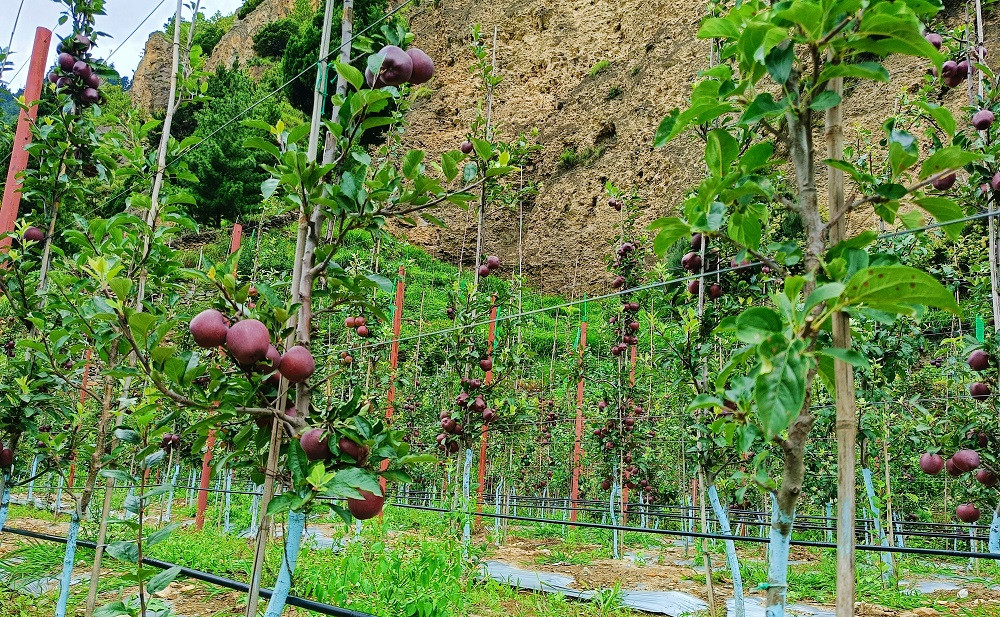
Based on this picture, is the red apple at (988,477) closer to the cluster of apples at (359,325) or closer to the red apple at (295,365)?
the red apple at (295,365)

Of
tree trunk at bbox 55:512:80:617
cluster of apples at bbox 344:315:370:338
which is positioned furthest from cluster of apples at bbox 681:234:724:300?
cluster of apples at bbox 344:315:370:338

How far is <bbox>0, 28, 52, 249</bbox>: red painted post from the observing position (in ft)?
9.37

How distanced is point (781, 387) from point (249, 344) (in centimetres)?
83

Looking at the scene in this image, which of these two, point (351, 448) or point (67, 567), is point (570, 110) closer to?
point (67, 567)

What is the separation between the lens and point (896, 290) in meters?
0.75

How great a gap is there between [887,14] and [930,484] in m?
10.4

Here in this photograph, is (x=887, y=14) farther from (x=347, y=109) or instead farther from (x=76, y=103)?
(x=76, y=103)

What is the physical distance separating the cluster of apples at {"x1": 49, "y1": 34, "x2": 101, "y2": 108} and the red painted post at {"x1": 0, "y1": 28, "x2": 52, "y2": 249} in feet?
0.53

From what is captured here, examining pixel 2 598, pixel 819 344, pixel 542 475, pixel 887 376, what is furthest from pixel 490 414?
pixel 542 475

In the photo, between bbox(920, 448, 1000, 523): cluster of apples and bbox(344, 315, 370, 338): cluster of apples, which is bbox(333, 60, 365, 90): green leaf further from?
bbox(344, 315, 370, 338): cluster of apples

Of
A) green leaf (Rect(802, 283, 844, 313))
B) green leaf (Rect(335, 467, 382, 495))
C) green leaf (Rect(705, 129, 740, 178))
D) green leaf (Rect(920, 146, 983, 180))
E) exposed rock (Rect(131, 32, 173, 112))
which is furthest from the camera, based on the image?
exposed rock (Rect(131, 32, 173, 112))

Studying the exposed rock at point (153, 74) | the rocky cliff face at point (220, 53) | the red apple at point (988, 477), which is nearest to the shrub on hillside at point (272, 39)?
the rocky cliff face at point (220, 53)

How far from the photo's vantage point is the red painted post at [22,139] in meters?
2.86

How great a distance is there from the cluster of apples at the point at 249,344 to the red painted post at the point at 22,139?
2217 millimetres
